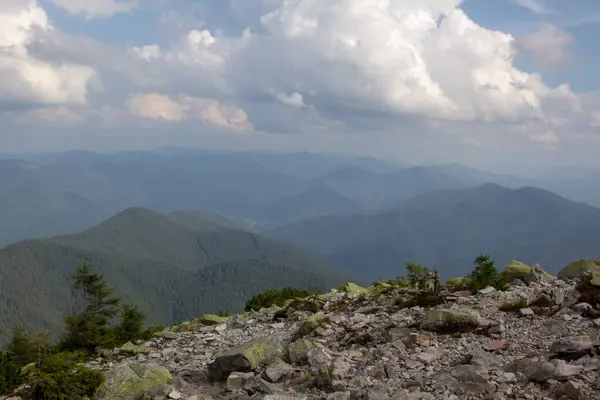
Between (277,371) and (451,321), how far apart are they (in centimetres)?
762

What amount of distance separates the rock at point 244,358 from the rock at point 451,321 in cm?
631

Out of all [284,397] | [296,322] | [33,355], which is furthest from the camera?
[33,355]

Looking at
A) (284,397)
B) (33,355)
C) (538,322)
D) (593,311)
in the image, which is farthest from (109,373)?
(33,355)

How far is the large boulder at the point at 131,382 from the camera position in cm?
1476

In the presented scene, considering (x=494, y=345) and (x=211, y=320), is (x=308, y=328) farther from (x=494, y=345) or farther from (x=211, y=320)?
(x=211, y=320)

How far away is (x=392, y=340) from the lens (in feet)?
57.2

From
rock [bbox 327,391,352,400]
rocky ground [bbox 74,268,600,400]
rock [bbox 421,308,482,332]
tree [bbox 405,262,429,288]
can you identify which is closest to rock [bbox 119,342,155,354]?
rocky ground [bbox 74,268,600,400]

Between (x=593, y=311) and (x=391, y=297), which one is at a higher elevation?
(x=593, y=311)

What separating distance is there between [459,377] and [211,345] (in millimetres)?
13644

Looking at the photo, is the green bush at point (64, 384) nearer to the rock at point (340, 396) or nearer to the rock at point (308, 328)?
the rock at point (340, 396)

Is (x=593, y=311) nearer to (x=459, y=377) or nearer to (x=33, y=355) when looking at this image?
(x=459, y=377)

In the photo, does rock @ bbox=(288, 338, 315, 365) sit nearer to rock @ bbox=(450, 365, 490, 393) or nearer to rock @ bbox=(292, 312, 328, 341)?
rock @ bbox=(292, 312, 328, 341)

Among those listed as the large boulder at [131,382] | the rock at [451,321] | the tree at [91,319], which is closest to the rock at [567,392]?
the rock at [451,321]

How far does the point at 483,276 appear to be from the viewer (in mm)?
27250
